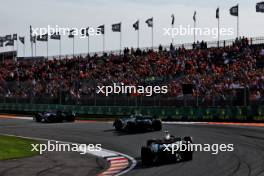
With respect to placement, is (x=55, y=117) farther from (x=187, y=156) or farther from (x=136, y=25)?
(x=136, y=25)

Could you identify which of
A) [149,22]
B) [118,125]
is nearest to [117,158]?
[118,125]

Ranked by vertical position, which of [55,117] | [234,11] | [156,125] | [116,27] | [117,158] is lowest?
[117,158]

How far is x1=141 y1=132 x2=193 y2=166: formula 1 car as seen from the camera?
17.5 m

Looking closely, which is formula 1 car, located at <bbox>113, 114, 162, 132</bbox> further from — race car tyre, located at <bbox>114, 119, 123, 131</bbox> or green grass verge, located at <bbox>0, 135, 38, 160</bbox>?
green grass verge, located at <bbox>0, 135, 38, 160</bbox>

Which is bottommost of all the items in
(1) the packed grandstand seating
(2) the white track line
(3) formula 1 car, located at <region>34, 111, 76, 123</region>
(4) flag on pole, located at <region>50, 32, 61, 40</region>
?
(2) the white track line

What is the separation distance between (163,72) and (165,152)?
26.6 m

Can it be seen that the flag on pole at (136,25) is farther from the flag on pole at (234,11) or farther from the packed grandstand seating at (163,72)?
the flag on pole at (234,11)

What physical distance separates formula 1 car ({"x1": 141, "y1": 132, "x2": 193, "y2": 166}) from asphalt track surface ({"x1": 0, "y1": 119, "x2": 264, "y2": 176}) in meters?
0.34

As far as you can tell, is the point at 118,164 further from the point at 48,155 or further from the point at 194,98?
the point at 194,98

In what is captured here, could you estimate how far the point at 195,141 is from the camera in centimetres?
2425

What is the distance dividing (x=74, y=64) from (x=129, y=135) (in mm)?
29606

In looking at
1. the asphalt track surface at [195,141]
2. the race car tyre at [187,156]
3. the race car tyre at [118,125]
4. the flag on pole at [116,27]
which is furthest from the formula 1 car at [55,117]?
the flag on pole at [116,27]

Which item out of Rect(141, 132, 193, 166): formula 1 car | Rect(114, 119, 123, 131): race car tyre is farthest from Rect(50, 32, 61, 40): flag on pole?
Rect(141, 132, 193, 166): formula 1 car

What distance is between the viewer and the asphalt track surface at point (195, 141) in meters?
15.7
